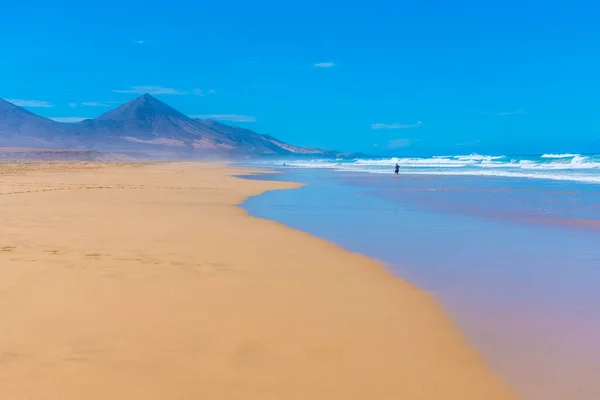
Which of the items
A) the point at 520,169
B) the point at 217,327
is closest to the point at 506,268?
the point at 217,327

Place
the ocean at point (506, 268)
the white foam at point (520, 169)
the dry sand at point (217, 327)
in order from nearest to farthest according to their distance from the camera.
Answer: the dry sand at point (217, 327) → the ocean at point (506, 268) → the white foam at point (520, 169)

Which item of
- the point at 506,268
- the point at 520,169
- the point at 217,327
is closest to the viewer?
the point at 217,327

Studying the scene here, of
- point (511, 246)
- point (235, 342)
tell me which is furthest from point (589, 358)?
point (511, 246)

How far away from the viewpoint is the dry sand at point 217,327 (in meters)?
3.63

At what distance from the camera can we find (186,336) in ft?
14.8

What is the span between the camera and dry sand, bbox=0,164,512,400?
143 inches

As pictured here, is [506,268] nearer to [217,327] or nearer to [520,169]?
[217,327]

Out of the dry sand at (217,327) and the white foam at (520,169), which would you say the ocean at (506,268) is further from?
the white foam at (520,169)

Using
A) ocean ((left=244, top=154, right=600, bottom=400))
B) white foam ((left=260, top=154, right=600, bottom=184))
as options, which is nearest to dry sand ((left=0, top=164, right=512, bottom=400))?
ocean ((left=244, top=154, right=600, bottom=400))

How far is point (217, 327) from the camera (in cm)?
475

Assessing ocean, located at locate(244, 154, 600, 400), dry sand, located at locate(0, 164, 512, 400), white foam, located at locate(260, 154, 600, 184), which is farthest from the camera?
white foam, located at locate(260, 154, 600, 184)

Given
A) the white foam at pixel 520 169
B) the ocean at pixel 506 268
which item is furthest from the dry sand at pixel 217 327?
the white foam at pixel 520 169

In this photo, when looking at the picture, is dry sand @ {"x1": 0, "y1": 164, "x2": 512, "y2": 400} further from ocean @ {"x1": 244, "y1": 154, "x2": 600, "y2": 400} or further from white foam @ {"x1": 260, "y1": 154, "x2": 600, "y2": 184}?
white foam @ {"x1": 260, "y1": 154, "x2": 600, "y2": 184}

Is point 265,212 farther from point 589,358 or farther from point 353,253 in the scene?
point 589,358
